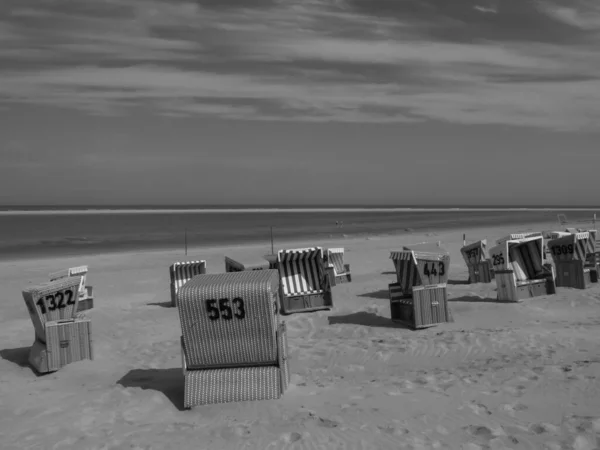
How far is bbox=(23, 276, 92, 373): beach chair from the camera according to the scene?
9.71 metres

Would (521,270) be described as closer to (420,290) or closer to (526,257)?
(526,257)

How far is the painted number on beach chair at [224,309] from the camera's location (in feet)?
25.1

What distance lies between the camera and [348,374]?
879cm

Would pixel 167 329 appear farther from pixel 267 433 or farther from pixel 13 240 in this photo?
pixel 13 240

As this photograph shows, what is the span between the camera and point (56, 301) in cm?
1020

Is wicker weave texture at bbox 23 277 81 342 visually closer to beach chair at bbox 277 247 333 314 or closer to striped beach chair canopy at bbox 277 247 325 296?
beach chair at bbox 277 247 333 314

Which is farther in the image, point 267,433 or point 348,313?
point 348,313

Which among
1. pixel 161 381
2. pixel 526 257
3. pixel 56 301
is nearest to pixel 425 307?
pixel 526 257

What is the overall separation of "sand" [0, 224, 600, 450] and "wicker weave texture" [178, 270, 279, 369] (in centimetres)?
63

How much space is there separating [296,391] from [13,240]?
43.6m

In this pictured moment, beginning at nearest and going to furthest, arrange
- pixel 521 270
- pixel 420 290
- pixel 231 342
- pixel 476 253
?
1. pixel 231 342
2. pixel 420 290
3. pixel 521 270
4. pixel 476 253

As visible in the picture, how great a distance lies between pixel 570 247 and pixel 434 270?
520 cm

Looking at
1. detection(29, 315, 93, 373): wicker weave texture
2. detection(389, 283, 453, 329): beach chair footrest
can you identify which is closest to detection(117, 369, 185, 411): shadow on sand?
detection(29, 315, 93, 373): wicker weave texture

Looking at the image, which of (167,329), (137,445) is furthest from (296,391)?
(167,329)
